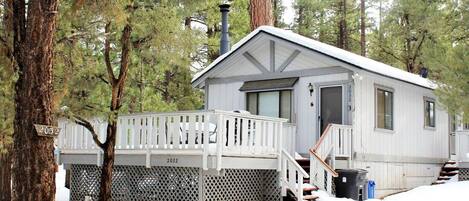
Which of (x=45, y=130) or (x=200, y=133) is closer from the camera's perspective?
(x=45, y=130)

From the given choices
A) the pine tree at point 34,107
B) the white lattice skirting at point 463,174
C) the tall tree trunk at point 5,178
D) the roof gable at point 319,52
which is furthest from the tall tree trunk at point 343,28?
the pine tree at point 34,107

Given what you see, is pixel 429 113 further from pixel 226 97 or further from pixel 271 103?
pixel 226 97

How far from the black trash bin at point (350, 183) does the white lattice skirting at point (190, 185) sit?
5.19ft

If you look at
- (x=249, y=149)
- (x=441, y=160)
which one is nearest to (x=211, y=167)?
(x=249, y=149)

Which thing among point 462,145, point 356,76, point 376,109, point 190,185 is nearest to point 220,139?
point 190,185

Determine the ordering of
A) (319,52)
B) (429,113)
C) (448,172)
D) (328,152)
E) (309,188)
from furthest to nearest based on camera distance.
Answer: (448,172), (429,113), (319,52), (328,152), (309,188)

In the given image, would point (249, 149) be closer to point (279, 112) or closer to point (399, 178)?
point (279, 112)

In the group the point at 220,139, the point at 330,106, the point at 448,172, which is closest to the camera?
the point at 220,139

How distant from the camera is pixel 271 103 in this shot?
16203 mm

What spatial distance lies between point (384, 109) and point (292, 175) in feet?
14.9

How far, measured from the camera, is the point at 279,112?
1605 centimetres

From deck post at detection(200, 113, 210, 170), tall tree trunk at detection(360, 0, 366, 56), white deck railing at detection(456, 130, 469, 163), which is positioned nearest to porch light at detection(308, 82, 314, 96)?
white deck railing at detection(456, 130, 469, 163)

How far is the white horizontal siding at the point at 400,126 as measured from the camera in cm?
1492

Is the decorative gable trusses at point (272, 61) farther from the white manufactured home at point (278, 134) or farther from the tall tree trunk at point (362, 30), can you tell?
the tall tree trunk at point (362, 30)
